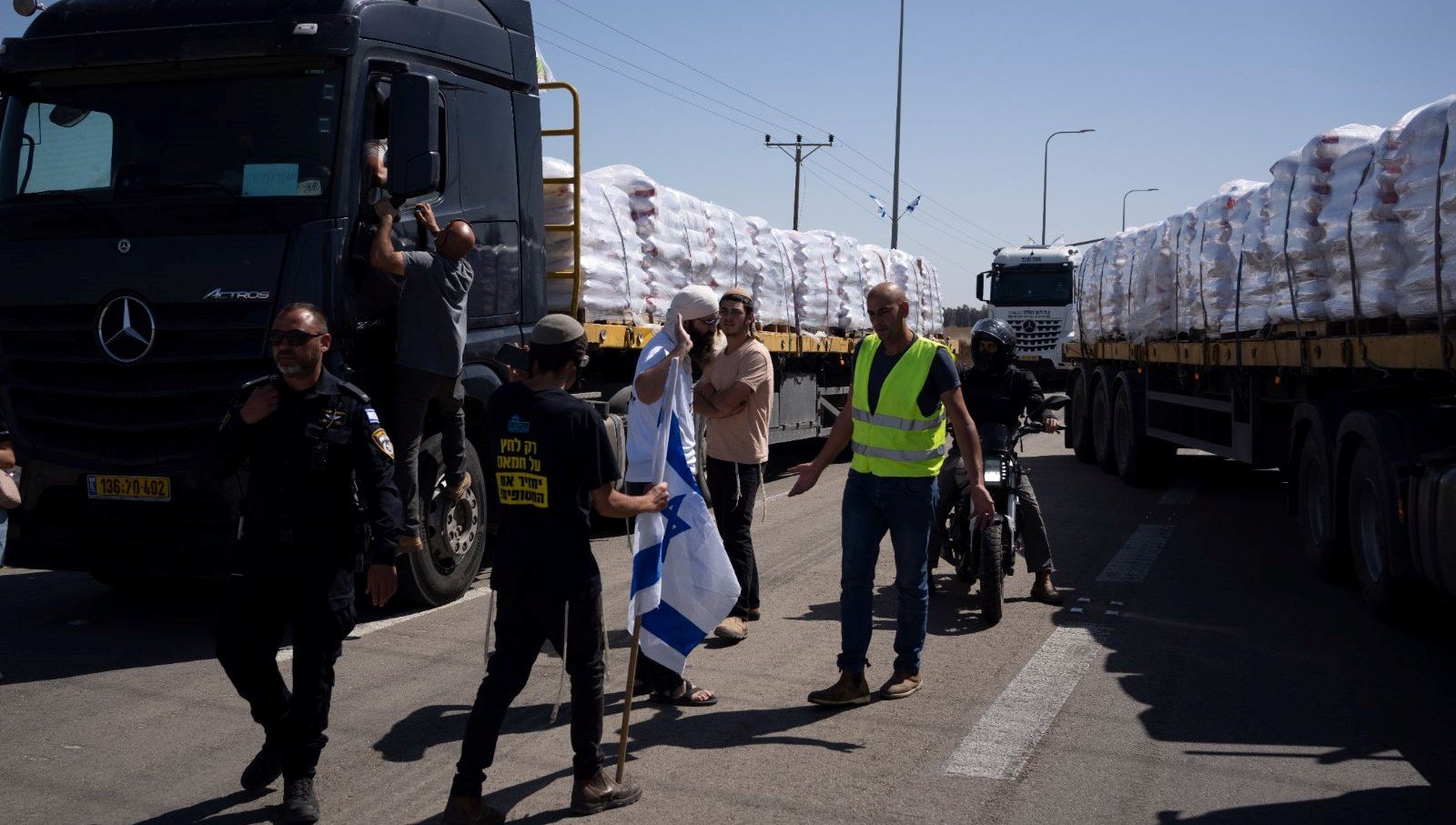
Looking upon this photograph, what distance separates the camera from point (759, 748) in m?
5.29

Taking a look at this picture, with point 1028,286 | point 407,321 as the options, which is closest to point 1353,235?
point 407,321

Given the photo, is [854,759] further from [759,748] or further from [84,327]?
[84,327]

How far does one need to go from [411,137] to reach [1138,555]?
6.14 m

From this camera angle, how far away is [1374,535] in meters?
7.93

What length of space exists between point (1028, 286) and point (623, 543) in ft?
79.0

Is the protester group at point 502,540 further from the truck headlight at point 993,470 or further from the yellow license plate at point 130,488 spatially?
the truck headlight at point 993,470

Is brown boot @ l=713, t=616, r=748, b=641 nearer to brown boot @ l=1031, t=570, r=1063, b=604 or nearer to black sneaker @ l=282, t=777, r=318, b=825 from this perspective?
brown boot @ l=1031, t=570, r=1063, b=604

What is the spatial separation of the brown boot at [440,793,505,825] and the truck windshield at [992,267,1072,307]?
3006cm

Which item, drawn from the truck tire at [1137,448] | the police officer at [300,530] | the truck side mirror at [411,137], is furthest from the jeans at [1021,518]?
the truck tire at [1137,448]

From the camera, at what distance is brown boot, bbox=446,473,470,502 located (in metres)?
7.64

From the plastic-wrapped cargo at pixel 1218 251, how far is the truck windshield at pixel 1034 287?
20.6 metres

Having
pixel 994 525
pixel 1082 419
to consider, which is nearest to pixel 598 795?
pixel 994 525

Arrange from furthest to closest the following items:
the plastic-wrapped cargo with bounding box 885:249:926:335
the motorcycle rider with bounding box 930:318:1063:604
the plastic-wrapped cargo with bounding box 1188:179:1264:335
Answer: the plastic-wrapped cargo with bounding box 885:249:926:335 → the plastic-wrapped cargo with bounding box 1188:179:1264:335 → the motorcycle rider with bounding box 930:318:1063:604

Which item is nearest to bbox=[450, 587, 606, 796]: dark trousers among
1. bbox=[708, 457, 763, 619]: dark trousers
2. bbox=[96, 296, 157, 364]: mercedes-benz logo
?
bbox=[708, 457, 763, 619]: dark trousers
